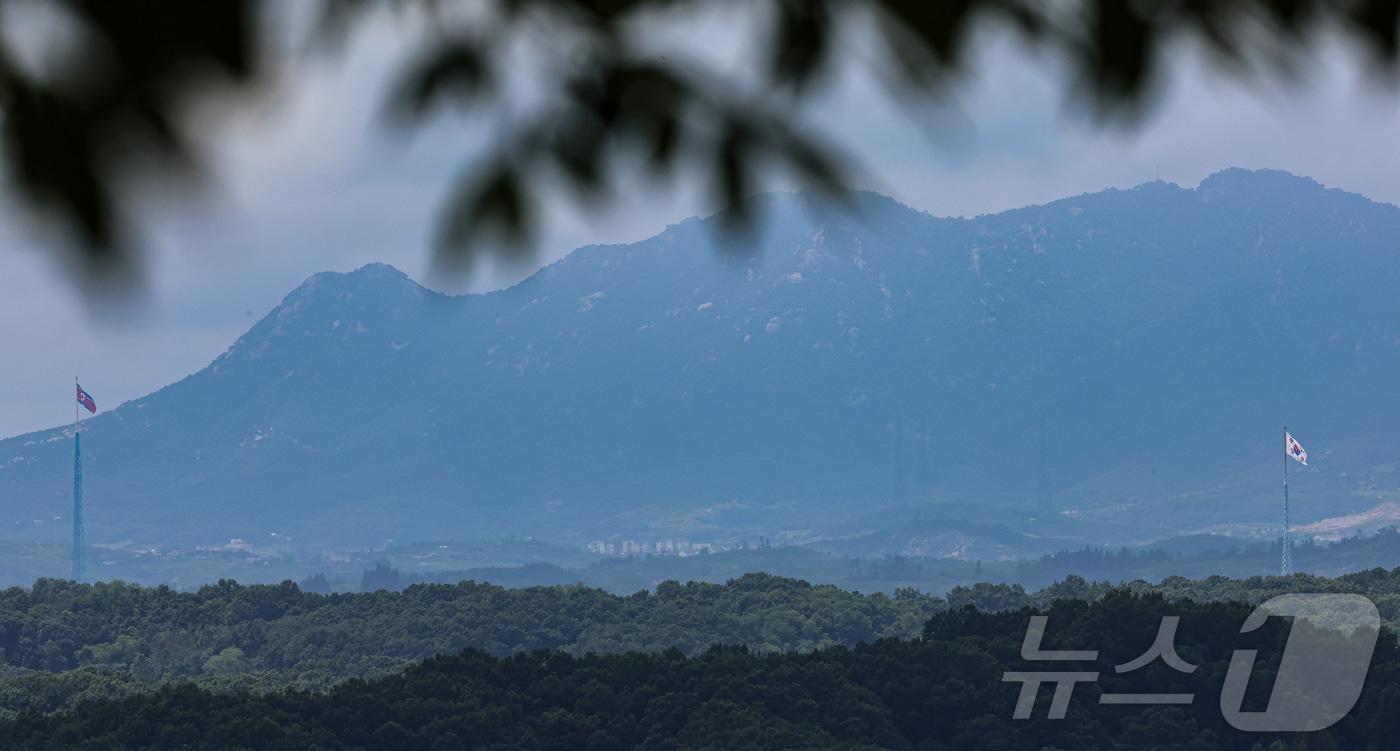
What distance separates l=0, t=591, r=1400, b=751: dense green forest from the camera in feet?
132

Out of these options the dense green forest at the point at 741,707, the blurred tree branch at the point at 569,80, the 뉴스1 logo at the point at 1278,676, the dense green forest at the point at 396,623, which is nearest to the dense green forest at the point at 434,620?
the dense green forest at the point at 396,623

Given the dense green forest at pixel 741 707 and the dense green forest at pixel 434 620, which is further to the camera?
the dense green forest at pixel 434 620

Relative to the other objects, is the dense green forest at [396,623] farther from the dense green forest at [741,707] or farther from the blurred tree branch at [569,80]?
the blurred tree branch at [569,80]

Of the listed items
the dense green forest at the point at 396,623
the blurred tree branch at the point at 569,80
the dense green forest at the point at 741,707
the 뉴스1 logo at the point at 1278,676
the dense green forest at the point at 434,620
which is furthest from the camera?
the dense green forest at the point at 396,623

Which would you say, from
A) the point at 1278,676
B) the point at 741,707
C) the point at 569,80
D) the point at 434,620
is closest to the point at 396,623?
the point at 434,620

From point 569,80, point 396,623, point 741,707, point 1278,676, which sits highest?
point 569,80

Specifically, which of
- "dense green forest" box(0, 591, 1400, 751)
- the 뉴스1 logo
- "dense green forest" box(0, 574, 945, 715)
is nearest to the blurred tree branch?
"dense green forest" box(0, 591, 1400, 751)

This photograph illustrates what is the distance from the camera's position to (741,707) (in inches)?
1635

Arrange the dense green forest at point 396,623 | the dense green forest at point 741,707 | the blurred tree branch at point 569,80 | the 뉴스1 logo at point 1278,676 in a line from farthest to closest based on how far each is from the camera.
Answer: the dense green forest at point 396,623 → the 뉴스1 logo at point 1278,676 → the dense green forest at point 741,707 → the blurred tree branch at point 569,80

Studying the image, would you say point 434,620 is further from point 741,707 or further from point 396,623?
point 741,707

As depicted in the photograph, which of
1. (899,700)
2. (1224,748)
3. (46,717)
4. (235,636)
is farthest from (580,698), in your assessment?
(235,636)

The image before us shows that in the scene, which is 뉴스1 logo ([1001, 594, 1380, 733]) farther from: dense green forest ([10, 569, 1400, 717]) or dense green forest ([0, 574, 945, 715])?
dense green forest ([0, 574, 945, 715])

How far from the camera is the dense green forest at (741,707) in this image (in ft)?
132

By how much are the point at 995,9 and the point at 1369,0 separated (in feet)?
3.30
